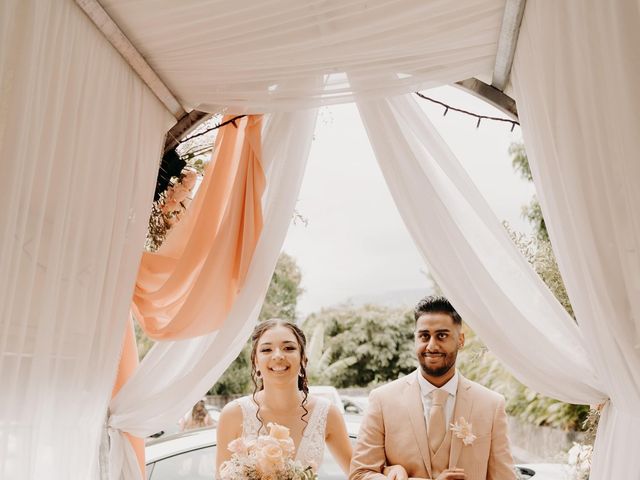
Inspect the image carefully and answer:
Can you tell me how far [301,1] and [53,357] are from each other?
1.60m

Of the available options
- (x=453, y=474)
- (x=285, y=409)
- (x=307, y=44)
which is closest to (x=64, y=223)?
(x=307, y=44)

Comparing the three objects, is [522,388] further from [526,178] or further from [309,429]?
[309,429]

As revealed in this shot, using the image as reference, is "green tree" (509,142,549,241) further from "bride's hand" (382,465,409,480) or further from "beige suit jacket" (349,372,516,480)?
"bride's hand" (382,465,409,480)

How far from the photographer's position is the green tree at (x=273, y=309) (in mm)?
12164

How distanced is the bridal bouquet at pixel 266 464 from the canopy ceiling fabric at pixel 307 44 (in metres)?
1.40

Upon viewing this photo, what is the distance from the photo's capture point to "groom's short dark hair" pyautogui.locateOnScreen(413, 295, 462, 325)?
115 inches

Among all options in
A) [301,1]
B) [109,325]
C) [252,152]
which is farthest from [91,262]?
[301,1]

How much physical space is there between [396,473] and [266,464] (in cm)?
54

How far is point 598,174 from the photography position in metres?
2.06

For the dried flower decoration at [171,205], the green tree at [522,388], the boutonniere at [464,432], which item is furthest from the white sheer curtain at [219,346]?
the green tree at [522,388]

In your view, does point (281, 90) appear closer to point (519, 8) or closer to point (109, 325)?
point (519, 8)

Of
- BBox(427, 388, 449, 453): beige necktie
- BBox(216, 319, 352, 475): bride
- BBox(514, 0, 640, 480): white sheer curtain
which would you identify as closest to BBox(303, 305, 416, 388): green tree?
BBox(216, 319, 352, 475): bride

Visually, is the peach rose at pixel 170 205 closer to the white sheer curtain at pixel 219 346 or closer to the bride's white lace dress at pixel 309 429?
the white sheer curtain at pixel 219 346

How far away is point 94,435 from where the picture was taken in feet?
9.19
